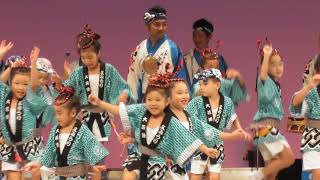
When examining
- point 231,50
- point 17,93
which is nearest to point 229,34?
point 231,50

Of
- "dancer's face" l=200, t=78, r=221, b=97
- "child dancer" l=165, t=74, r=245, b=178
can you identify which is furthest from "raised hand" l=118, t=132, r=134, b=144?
"dancer's face" l=200, t=78, r=221, b=97

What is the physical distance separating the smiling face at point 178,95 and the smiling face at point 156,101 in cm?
26

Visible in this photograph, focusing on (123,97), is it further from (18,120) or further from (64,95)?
(18,120)

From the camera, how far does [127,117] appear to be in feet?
18.3

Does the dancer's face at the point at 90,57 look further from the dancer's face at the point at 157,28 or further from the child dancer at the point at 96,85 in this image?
the dancer's face at the point at 157,28

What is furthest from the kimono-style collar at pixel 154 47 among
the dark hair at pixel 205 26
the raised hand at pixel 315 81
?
the raised hand at pixel 315 81

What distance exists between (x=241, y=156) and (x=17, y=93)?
2.73m

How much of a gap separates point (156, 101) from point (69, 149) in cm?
71

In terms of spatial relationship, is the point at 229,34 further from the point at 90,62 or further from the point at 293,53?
the point at 90,62

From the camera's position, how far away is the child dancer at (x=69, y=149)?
18.4 ft

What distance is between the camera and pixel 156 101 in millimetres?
5453

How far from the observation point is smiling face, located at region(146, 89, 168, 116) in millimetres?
5453

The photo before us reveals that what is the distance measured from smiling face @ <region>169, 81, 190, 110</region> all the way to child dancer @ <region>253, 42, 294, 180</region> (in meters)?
0.81

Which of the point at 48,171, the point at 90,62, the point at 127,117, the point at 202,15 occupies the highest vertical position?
the point at 202,15
